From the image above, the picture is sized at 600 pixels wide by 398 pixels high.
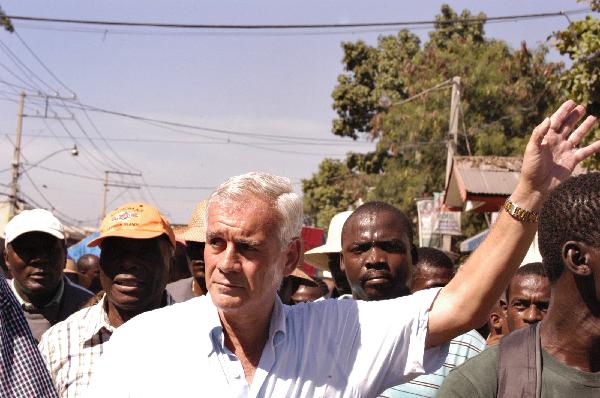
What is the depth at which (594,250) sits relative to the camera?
266 cm

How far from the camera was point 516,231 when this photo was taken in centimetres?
284

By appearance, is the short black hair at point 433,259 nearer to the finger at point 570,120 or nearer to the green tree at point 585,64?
the finger at point 570,120

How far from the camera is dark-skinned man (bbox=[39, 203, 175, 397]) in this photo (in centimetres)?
415

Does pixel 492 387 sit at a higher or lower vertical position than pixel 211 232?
lower

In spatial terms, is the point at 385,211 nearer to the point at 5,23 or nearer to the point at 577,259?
the point at 577,259

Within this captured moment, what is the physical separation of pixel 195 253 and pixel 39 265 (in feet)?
3.16

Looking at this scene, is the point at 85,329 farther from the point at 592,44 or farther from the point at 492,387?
the point at 592,44

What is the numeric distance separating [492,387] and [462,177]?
605 inches

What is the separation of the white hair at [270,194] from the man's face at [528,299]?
7.37 ft

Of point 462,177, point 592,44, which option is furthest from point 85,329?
point 462,177

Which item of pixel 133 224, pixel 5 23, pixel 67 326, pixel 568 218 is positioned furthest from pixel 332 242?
pixel 5 23

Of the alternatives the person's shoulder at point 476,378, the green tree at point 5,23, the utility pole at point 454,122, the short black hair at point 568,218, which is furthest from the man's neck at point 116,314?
the utility pole at point 454,122

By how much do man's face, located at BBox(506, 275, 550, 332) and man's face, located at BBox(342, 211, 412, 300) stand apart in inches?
23.3

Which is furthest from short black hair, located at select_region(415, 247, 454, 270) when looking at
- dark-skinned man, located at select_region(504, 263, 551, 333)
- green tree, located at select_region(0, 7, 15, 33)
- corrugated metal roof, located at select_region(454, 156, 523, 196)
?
green tree, located at select_region(0, 7, 15, 33)
